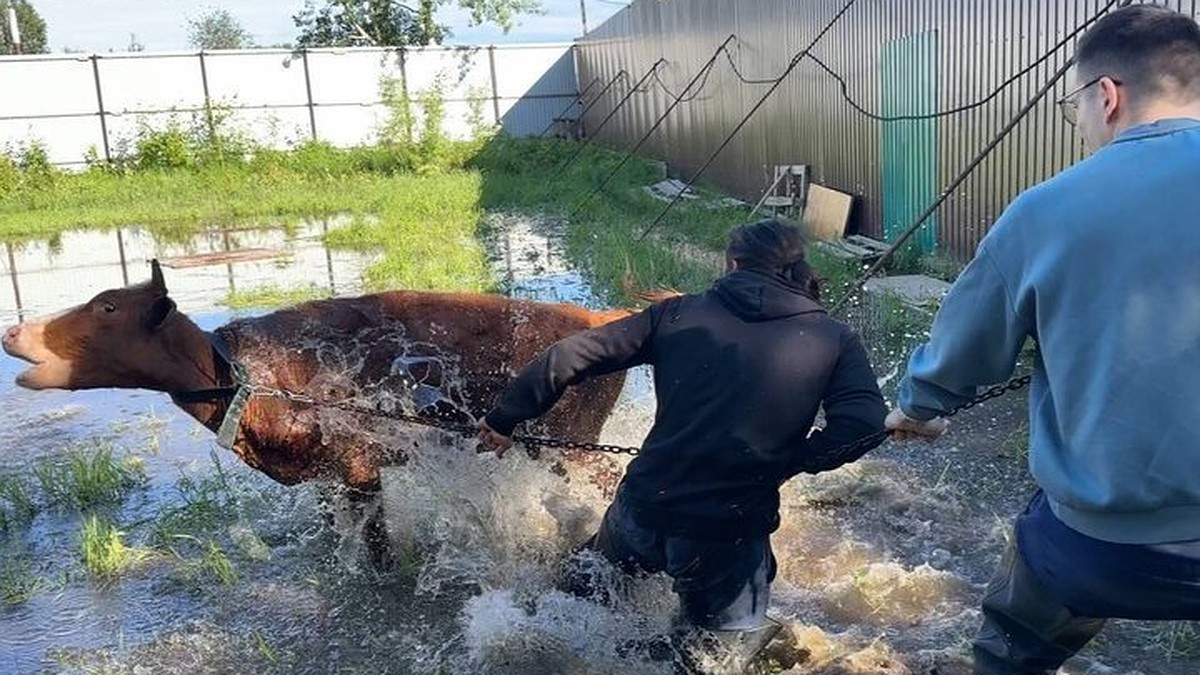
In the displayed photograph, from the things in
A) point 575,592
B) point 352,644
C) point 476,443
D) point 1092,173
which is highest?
point 1092,173

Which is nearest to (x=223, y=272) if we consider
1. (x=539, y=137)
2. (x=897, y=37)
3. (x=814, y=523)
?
(x=897, y=37)

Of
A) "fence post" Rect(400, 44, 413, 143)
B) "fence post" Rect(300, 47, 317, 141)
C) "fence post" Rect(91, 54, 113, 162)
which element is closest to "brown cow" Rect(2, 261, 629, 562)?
"fence post" Rect(400, 44, 413, 143)

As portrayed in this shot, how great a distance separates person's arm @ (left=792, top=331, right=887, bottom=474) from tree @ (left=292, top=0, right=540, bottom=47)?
133ft

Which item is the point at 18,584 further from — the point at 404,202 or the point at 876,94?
the point at 404,202

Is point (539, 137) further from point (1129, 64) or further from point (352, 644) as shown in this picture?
point (1129, 64)

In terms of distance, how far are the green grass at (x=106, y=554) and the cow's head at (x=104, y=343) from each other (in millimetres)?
1319

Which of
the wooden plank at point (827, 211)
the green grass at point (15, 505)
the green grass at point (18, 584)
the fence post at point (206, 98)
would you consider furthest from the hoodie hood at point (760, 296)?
the fence post at point (206, 98)

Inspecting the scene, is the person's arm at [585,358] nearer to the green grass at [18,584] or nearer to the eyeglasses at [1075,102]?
the eyeglasses at [1075,102]

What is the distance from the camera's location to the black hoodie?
3043 mm

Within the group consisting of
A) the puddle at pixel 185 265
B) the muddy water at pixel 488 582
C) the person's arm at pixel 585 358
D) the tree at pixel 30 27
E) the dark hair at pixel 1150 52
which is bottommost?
the muddy water at pixel 488 582

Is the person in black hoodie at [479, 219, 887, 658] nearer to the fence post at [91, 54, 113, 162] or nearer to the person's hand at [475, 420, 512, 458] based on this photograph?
the person's hand at [475, 420, 512, 458]

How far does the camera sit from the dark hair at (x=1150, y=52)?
2.18 meters

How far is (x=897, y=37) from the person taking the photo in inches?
427

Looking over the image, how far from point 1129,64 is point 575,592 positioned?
2.53 m
